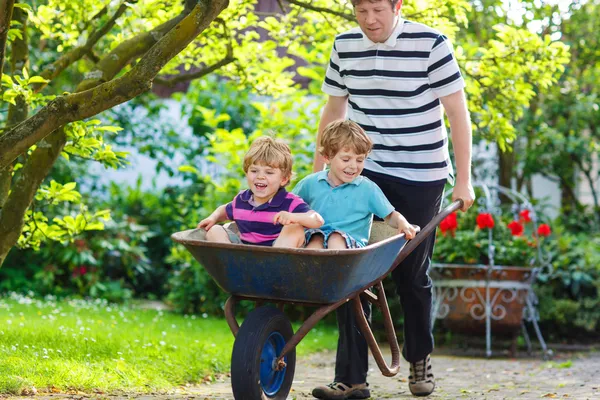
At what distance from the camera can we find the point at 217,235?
313cm

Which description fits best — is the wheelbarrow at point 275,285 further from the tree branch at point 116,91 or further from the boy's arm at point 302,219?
the tree branch at point 116,91

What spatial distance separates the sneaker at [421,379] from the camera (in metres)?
3.78

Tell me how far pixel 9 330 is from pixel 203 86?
5088mm

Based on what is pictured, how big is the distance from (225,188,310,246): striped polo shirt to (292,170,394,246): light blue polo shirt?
0.44 ft

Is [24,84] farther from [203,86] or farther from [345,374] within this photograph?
[203,86]

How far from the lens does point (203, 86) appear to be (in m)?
9.23

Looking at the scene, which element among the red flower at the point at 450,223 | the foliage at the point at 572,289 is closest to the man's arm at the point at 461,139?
the red flower at the point at 450,223

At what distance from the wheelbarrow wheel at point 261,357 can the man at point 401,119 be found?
473mm

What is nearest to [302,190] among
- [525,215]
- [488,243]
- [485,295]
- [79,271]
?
[485,295]

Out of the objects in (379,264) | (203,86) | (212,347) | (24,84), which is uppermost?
(203,86)

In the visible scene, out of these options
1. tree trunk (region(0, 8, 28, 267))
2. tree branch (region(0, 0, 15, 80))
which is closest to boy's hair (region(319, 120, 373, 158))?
tree branch (region(0, 0, 15, 80))

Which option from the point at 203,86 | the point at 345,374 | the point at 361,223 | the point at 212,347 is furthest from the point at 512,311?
the point at 203,86

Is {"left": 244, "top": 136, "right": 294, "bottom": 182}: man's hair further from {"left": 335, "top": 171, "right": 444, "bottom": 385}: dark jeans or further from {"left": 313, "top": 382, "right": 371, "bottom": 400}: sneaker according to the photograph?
{"left": 313, "top": 382, "right": 371, "bottom": 400}: sneaker

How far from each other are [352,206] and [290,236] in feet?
1.04
